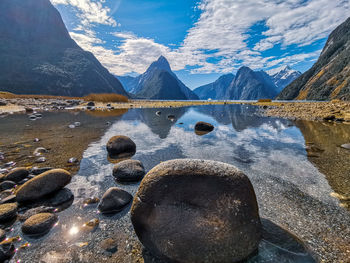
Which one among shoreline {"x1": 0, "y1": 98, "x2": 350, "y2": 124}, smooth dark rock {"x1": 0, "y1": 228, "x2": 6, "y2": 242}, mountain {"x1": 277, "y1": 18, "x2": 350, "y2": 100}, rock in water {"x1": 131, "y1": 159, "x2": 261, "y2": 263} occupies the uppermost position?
mountain {"x1": 277, "y1": 18, "x2": 350, "y2": 100}

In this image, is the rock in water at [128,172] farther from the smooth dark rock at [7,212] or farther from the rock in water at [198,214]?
the rock in water at [198,214]

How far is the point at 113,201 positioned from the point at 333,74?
205 metres

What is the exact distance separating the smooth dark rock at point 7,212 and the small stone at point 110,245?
143 inches

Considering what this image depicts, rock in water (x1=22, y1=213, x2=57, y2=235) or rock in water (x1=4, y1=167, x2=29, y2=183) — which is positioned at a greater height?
rock in water (x1=22, y1=213, x2=57, y2=235)

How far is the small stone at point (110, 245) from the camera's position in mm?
4512

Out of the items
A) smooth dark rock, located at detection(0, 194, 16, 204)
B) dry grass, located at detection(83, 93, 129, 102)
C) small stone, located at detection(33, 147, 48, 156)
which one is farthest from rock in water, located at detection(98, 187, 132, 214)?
dry grass, located at detection(83, 93, 129, 102)

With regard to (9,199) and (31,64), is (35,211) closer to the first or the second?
(9,199)

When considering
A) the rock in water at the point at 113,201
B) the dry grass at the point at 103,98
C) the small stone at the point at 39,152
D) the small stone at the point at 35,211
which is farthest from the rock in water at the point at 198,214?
the dry grass at the point at 103,98

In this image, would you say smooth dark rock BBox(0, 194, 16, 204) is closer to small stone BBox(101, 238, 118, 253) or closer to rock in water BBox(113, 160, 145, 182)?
rock in water BBox(113, 160, 145, 182)

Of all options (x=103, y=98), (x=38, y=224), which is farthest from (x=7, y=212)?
(x=103, y=98)

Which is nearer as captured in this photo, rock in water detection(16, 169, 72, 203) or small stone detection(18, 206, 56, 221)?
small stone detection(18, 206, 56, 221)

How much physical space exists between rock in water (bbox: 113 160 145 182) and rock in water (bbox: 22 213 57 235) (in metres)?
3.29

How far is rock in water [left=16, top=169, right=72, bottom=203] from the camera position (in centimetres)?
642

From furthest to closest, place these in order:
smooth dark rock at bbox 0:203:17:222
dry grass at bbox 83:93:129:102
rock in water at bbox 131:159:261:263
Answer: dry grass at bbox 83:93:129:102 → smooth dark rock at bbox 0:203:17:222 → rock in water at bbox 131:159:261:263
